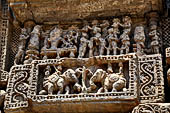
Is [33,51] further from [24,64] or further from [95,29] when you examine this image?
[95,29]

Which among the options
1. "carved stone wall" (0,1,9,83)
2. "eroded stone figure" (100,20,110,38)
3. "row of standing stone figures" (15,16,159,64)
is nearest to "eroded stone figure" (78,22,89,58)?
"row of standing stone figures" (15,16,159,64)

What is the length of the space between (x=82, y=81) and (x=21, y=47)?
4.65ft

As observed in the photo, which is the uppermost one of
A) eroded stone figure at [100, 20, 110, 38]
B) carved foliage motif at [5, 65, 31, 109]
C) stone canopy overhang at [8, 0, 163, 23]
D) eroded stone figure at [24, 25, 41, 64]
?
stone canopy overhang at [8, 0, 163, 23]

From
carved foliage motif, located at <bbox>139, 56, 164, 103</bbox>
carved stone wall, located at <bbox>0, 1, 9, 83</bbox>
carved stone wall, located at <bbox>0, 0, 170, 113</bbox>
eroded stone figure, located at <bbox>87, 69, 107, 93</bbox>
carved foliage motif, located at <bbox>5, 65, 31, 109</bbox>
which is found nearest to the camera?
carved foliage motif, located at <bbox>139, 56, 164, 103</bbox>

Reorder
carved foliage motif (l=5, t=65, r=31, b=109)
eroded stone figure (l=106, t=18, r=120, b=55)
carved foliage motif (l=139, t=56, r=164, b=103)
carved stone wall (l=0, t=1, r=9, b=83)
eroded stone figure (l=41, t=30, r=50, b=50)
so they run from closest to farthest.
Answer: carved foliage motif (l=139, t=56, r=164, b=103), carved foliage motif (l=5, t=65, r=31, b=109), eroded stone figure (l=106, t=18, r=120, b=55), carved stone wall (l=0, t=1, r=9, b=83), eroded stone figure (l=41, t=30, r=50, b=50)

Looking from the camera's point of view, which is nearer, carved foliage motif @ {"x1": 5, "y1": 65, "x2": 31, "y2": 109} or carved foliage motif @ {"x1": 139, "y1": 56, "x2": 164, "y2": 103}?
carved foliage motif @ {"x1": 139, "y1": 56, "x2": 164, "y2": 103}

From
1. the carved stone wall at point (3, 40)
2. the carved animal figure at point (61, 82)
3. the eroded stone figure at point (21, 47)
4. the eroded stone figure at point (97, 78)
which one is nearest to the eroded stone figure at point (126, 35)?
the eroded stone figure at point (97, 78)

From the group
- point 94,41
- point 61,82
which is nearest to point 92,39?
point 94,41

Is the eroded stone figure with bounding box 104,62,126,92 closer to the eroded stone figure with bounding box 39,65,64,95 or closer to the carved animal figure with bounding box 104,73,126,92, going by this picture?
the carved animal figure with bounding box 104,73,126,92

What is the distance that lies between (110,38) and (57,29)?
979 mm

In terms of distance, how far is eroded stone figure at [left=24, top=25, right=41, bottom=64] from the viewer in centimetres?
796

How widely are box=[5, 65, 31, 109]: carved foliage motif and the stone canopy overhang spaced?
3.54 ft

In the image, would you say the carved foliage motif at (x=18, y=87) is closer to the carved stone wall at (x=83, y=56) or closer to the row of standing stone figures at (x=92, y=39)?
the carved stone wall at (x=83, y=56)

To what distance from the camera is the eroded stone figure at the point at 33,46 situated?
26.1ft
